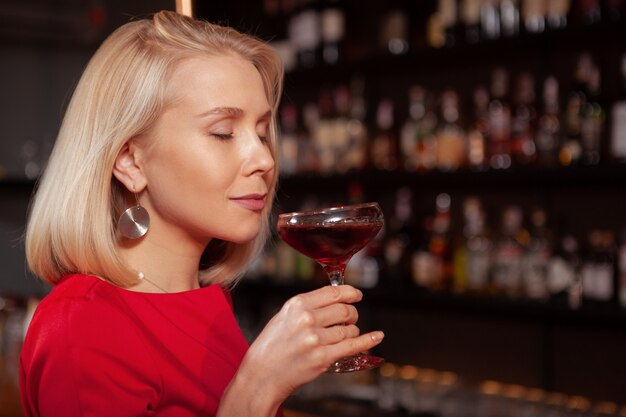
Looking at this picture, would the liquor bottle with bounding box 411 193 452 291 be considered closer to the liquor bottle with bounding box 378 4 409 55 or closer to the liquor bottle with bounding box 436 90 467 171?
the liquor bottle with bounding box 436 90 467 171

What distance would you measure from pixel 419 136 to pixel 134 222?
200 cm

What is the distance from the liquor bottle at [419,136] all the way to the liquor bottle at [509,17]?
46 centimetres

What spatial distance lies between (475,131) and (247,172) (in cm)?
187

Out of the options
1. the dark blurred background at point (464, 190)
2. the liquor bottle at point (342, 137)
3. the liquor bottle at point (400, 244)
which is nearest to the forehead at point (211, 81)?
the dark blurred background at point (464, 190)

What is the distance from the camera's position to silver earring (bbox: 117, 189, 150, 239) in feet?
3.75

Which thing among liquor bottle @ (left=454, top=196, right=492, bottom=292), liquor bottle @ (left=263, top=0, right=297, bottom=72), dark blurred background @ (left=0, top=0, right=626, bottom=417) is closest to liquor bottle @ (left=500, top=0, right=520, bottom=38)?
dark blurred background @ (left=0, top=0, right=626, bottom=417)

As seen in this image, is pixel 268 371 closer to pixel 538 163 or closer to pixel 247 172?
pixel 247 172

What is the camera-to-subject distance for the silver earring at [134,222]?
1.14m

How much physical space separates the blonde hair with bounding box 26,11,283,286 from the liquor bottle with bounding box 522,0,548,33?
66.9 inches

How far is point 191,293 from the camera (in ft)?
3.88

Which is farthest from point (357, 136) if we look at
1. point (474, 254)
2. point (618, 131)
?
point (618, 131)

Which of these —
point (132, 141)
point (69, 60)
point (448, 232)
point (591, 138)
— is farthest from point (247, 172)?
point (69, 60)

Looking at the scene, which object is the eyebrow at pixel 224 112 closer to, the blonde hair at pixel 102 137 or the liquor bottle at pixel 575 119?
the blonde hair at pixel 102 137

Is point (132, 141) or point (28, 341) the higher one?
point (132, 141)
